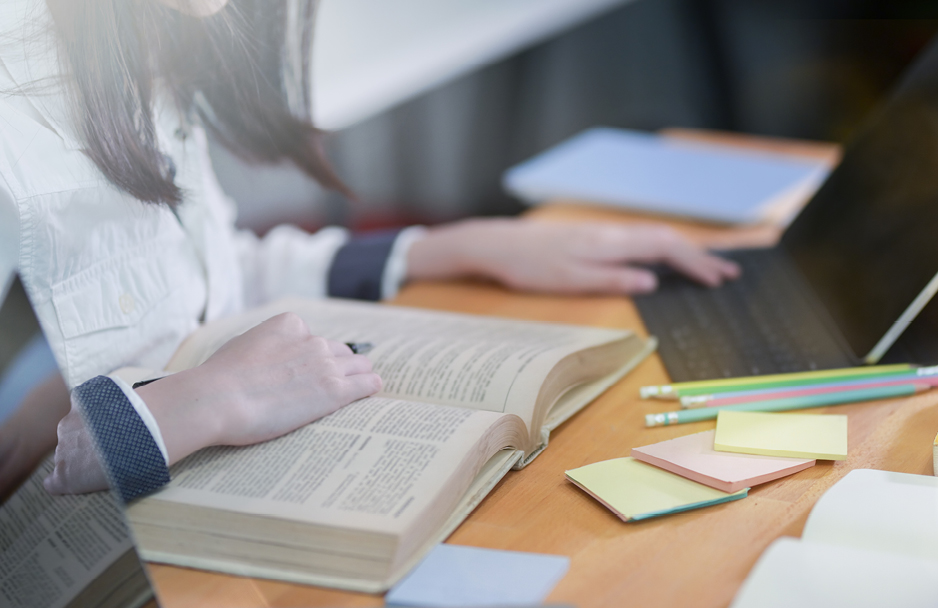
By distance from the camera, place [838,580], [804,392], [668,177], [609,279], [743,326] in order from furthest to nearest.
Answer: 1. [668,177]
2. [609,279]
3. [743,326]
4. [804,392]
5. [838,580]

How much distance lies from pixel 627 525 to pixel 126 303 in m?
0.40

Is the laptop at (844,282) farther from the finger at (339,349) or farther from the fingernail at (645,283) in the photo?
the finger at (339,349)

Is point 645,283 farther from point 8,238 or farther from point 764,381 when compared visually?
point 8,238

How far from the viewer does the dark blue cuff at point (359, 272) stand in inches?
35.2

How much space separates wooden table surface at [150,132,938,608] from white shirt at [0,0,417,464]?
6.3 inches

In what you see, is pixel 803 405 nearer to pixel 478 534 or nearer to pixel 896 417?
pixel 896 417

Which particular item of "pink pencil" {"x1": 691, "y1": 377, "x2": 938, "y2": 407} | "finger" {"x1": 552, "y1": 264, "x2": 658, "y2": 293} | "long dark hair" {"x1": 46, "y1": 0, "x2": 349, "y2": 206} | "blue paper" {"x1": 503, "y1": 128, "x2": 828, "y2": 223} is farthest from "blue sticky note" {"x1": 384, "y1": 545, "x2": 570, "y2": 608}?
"blue paper" {"x1": 503, "y1": 128, "x2": 828, "y2": 223}

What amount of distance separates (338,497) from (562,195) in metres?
0.82

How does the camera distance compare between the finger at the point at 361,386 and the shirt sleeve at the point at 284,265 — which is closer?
the finger at the point at 361,386

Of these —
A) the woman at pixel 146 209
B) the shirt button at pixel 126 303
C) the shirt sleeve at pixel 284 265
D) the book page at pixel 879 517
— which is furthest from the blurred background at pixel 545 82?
the book page at pixel 879 517

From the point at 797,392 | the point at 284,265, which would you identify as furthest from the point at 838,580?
the point at 284,265

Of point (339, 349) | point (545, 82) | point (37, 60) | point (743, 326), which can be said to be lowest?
point (743, 326)

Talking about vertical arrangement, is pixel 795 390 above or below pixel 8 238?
below

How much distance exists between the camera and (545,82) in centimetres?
171
